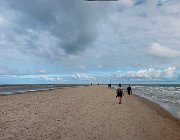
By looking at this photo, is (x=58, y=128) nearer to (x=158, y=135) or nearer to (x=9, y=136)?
(x=9, y=136)

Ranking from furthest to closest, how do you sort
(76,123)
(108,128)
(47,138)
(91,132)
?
1. (76,123)
2. (108,128)
3. (91,132)
4. (47,138)

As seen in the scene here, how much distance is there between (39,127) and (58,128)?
3.25ft

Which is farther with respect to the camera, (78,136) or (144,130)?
(144,130)

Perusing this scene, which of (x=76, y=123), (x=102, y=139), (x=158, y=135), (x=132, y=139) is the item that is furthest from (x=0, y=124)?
(x=158, y=135)

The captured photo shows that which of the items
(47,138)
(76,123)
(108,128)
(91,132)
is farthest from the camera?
(76,123)

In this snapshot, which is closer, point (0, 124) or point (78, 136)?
point (78, 136)

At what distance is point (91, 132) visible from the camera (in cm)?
1309

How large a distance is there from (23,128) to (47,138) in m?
2.47

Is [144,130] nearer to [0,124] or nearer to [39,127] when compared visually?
[39,127]

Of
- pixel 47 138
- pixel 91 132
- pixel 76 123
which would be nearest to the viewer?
pixel 47 138

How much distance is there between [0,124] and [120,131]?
640 centimetres

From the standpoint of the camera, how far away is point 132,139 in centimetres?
1205

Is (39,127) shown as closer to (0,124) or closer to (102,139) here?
(0,124)

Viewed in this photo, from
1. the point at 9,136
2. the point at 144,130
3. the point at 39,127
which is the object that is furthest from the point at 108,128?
the point at 9,136
